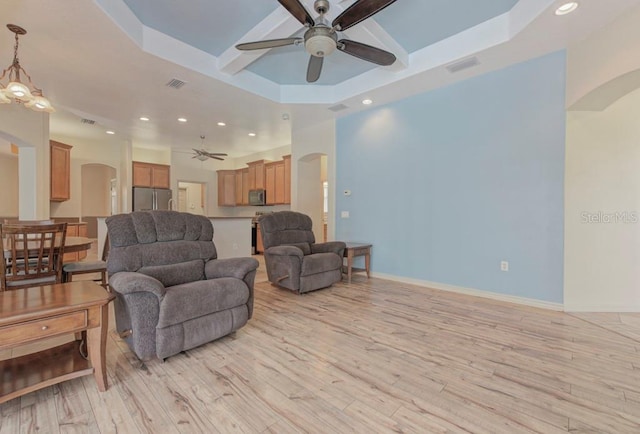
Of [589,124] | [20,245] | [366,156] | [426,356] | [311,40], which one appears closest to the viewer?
[426,356]

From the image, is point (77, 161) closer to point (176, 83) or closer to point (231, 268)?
point (176, 83)

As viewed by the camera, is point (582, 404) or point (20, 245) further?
point (20, 245)

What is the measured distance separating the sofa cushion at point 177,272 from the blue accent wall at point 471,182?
3022mm

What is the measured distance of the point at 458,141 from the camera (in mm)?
4031

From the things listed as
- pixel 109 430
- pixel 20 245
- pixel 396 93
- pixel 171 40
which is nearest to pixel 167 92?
pixel 171 40

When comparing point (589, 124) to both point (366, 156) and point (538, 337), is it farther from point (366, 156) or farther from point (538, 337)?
point (366, 156)

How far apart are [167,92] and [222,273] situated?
3.10m

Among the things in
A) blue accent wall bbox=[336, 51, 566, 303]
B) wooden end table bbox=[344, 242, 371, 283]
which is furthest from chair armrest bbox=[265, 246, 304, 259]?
blue accent wall bbox=[336, 51, 566, 303]

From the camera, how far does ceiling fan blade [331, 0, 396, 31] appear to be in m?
2.10

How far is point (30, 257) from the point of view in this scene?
2.65 meters

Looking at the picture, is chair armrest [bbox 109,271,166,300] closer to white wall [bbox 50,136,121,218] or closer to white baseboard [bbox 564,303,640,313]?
white baseboard [bbox 564,303,640,313]

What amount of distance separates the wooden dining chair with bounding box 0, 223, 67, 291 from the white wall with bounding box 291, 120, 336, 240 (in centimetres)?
398

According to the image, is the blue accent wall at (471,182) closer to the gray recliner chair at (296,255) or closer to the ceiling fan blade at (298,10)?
the gray recliner chair at (296,255)

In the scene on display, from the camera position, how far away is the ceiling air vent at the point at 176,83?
383cm
